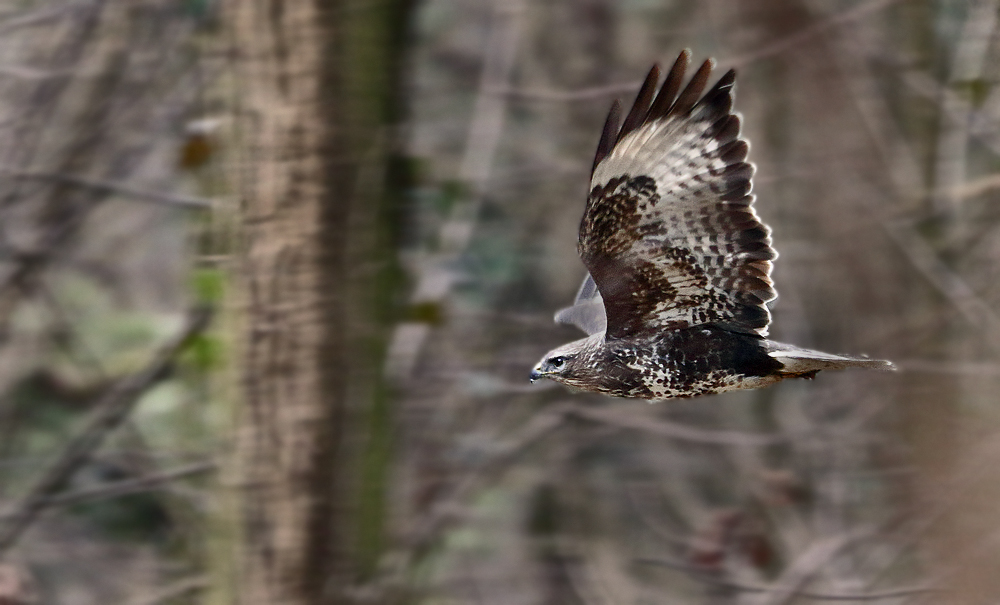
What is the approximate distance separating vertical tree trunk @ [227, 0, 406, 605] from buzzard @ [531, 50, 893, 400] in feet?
3.29

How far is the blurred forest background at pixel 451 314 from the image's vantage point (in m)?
3.93

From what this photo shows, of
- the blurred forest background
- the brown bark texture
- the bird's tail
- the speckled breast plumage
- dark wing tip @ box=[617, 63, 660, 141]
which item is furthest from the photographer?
the blurred forest background

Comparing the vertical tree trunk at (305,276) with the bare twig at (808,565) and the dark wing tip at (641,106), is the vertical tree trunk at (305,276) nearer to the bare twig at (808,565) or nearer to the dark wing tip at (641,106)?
the dark wing tip at (641,106)

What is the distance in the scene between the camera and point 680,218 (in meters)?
3.00

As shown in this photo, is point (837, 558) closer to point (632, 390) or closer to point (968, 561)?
point (968, 561)

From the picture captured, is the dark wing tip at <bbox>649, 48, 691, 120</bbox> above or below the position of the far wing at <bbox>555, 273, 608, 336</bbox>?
above

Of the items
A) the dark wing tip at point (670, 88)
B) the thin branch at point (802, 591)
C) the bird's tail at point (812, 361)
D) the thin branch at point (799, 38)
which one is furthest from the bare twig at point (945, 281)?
the dark wing tip at point (670, 88)

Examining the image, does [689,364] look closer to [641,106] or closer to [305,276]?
[641,106]

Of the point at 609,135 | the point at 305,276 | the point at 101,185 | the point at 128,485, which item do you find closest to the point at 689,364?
the point at 609,135

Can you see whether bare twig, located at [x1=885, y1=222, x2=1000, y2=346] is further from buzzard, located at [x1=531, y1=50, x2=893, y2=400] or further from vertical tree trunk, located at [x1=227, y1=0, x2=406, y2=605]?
vertical tree trunk, located at [x1=227, y1=0, x2=406, y2=605]

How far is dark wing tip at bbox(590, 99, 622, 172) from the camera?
2.76m

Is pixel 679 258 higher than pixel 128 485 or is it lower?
higher

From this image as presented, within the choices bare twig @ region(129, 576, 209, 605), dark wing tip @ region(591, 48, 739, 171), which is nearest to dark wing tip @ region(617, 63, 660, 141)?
dark wing tip @ region(591, 48, 739, 171)

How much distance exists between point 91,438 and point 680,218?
2724 millimetres
